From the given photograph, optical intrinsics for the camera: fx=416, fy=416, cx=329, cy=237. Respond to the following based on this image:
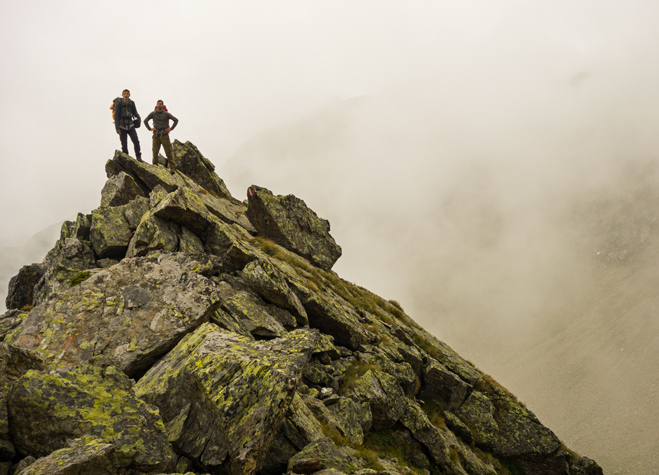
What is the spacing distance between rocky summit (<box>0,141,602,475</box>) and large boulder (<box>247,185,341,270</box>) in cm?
15

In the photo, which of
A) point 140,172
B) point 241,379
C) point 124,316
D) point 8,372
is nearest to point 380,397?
point 241,379

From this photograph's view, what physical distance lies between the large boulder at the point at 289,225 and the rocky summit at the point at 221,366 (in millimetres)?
148

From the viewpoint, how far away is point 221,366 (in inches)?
506

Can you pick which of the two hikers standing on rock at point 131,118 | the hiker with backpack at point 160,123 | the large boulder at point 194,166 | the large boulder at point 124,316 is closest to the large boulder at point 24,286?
the two hikers standing on rock at point 131,118

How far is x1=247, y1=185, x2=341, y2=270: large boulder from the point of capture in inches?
1479

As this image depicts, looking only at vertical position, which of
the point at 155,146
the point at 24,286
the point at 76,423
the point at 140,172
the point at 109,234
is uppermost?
the point at 155,146

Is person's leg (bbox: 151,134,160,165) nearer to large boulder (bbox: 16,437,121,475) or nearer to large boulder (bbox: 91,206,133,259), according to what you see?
large boulder (bbox: 91,206,133,259)

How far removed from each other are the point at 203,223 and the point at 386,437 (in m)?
17.2

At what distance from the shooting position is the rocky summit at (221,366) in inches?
432

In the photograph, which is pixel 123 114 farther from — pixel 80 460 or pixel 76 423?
pixel 80 460

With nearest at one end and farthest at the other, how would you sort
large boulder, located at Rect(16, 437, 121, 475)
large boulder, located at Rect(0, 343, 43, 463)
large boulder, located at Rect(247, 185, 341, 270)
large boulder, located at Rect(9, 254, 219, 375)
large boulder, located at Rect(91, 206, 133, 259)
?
large boulder, located at Rect(16, 437, 121, 475) → large boulder, located at Rect(0, 343, 43, 463) → large boulder, located at Rect(9, 254, 219, 375) → large boulder, located at Rect(91, 206, 133, 259) → large boulder, located at Rect(247, 185, 341, 270)

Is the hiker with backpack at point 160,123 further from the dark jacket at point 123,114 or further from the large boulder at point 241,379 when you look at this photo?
the large boulder at point 241,379

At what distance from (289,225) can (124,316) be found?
2265 cm

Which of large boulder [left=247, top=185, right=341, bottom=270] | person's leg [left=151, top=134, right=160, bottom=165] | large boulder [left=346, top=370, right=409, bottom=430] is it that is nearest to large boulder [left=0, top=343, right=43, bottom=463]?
large boulder [left=346, top=370, right=409, bottom=430]
